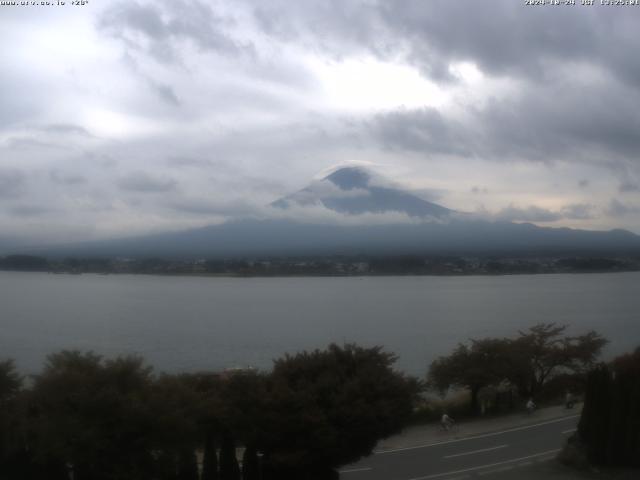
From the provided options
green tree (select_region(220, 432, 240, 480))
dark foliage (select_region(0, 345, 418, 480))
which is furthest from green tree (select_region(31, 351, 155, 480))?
green tree (select_region(220, 432, 240, 480))

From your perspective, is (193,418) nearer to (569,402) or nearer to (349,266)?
(569,402)

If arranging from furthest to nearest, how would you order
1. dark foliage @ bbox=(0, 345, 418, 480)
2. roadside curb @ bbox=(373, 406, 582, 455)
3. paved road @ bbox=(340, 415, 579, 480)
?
roadside curb @ bbox=(373, 406, 582, 455) < paved road @ bbox=(340, 415, 579, 480) < dark foliage @ bbox=(0, 345, 418, 480)

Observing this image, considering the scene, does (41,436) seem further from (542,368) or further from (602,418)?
(542,368)

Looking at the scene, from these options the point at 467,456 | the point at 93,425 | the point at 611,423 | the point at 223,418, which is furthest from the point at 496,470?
the point at 93,425

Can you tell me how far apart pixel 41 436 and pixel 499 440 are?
A: 354 inches

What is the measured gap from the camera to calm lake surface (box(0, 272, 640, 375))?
3272 cm

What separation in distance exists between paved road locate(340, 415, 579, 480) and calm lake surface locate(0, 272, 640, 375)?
452 inches

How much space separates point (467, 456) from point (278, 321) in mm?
34879

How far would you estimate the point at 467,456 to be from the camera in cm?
1265

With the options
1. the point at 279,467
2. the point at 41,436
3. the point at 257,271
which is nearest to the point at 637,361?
the point at 279,467

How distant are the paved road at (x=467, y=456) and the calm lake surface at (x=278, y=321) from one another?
11476mm

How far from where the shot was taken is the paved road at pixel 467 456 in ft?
37.8

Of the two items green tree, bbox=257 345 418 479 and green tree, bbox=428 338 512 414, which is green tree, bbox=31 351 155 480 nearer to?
green tree, bbox=257 345 418 479

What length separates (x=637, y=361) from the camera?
15.4 m
